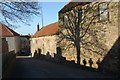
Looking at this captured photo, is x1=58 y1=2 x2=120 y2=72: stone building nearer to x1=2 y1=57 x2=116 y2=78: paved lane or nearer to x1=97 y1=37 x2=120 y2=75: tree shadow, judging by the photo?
x1=97 y1=37 x2=120 y2=75: tree shadow

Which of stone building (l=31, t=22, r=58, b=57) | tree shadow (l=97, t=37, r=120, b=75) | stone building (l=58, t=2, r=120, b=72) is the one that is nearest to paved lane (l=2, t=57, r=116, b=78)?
tree shadow (l=97, t=37, r=120, b=75)

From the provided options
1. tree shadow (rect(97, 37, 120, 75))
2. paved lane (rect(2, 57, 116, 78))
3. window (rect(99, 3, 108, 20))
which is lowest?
paved lane (rect(2, 57, 116, 78))

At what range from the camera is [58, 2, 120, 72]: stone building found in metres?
25.5

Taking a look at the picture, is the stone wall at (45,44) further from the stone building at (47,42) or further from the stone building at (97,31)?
the stone building at (97,31)

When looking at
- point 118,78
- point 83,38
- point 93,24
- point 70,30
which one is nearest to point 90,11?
point 93,24

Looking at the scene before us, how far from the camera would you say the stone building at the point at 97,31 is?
2552cm

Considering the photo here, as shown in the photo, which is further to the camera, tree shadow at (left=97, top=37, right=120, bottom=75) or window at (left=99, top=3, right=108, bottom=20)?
window at (left=99, top=3, right=108, bottom=20)

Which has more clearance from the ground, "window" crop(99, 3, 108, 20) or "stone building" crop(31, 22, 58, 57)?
"window" crop(99, 3, 108, 20)

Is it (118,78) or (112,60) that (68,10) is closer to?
(112,60)

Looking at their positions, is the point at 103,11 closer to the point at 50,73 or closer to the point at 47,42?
the point at 50,73

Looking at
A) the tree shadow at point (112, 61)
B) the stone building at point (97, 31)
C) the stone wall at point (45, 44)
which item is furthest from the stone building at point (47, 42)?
the tree shadow at point (112, 61)

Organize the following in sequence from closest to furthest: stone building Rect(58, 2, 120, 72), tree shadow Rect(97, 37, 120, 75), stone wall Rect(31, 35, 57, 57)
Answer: tree shadow Rect(97, 37, 120, 75), stone building Rect(58, 2, 120, 72), stone wall Rect(31, 35, 57, 57)

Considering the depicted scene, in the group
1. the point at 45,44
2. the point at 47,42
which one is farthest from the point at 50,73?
the point at 45,44

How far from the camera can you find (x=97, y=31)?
2838cm
